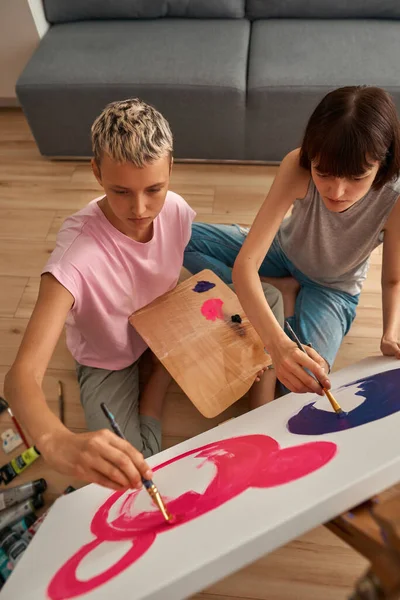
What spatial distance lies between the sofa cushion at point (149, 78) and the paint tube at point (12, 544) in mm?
1643

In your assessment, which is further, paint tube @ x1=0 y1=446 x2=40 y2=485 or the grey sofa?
the grey sofa

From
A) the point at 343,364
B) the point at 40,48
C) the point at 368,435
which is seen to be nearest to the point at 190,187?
the point at 40,48

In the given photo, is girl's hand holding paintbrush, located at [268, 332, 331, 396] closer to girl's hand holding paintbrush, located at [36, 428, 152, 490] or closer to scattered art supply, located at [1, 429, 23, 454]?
girl's hand holding paintbrush, located at [36, 428, 152, 490]

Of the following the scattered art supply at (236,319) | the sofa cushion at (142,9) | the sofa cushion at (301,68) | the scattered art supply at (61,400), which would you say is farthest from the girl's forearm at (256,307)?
the sofa cushion at (142,9)

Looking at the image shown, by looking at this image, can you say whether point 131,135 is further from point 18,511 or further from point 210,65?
point 210,65

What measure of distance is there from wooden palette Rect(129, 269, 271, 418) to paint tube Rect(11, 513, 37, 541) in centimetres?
58

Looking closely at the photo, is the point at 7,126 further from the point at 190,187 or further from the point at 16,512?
the point at 16,512

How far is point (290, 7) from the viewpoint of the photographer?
7.16ft

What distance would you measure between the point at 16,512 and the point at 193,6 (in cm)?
219

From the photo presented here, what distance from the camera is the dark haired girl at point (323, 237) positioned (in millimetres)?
964

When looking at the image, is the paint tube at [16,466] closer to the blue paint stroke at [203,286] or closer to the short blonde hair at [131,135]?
the blue paint stroke at [203,286]

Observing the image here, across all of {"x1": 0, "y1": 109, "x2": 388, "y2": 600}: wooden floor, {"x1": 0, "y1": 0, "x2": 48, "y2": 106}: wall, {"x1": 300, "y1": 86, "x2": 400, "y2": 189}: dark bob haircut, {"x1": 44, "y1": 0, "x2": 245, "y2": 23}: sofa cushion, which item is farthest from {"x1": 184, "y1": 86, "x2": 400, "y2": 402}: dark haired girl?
{"x1": 0, "y1": 0, "x2": 48, "y2": 106}: wall

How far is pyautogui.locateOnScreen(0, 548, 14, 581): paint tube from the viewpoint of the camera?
120 centimetres

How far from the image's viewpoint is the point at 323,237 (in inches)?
53.1
